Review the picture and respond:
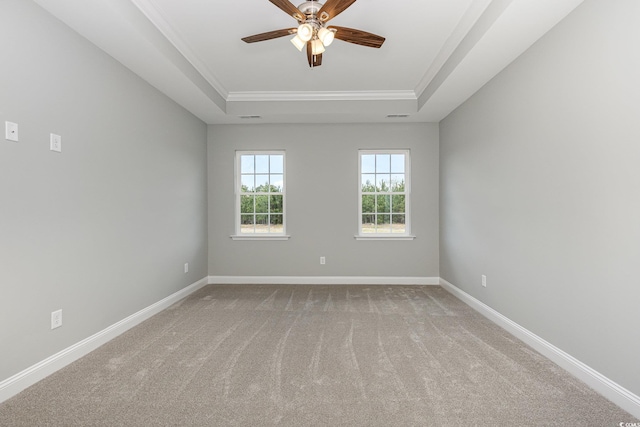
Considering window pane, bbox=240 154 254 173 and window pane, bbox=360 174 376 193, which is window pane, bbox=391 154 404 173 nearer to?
window pane, bbox=360 174 376 193

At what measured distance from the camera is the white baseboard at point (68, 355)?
6.88 ft

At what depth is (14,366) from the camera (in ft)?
6.99

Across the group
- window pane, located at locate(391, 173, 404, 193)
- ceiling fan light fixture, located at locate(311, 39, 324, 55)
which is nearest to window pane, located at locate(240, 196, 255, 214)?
window pane, located at locate(391, 173, 404, 193)

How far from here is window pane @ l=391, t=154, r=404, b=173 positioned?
5.41 metres

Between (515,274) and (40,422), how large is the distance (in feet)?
12.1

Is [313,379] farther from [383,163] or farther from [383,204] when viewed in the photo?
[383,163]

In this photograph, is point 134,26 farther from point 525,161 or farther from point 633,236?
point 633,236

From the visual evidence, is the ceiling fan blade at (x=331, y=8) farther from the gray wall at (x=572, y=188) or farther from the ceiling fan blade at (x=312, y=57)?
the gray wall at (x=572, y=188)

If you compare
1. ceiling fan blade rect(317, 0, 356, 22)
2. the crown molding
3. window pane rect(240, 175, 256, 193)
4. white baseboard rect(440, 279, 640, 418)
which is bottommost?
white baseboard rect(440, 279, 640, 418)

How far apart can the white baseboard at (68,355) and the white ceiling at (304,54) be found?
8.11 feet

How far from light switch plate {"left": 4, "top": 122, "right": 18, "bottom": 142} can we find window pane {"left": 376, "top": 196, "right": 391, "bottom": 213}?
14.3ft

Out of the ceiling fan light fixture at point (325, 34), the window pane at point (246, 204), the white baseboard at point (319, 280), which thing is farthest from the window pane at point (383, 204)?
the ceiling fan light fixture at point (325, 34)

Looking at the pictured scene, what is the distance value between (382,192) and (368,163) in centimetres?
52

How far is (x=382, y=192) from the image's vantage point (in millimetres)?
5410
